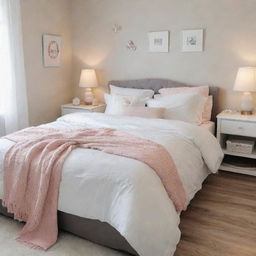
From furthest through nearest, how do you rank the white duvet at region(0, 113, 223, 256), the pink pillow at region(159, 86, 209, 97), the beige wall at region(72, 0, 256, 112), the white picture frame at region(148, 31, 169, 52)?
the white picture frame at region(148, 31, 169, 52) < the pink pillow at region(159, 86, 209, 97) < the beige wall at region(72, 0, 256, 112) < the white duvet at region(0, 113, 223, 256)

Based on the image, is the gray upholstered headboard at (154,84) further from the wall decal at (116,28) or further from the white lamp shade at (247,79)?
the wall decal at (116,28)

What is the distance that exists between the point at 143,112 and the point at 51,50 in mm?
1864

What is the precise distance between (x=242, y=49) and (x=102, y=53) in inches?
79.4

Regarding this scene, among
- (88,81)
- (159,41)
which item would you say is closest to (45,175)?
(88,81)

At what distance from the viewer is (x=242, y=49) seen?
3.57m

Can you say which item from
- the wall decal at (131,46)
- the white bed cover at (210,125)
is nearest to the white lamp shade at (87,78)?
the wall decal at (131,46)

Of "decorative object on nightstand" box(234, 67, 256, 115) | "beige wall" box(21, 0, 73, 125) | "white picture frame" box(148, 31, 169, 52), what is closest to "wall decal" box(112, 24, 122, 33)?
"white picture frame" box(148, 31, 169, 52)

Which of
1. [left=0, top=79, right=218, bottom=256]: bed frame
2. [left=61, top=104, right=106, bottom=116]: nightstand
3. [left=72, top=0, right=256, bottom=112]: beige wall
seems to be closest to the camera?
[left=0, top=79, right=218, bottom=256]: bed frame

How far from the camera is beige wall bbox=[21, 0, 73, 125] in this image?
13.1 feet

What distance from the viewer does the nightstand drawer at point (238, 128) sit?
3303 millimetres

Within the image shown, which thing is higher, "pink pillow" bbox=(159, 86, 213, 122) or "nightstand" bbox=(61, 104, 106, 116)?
"pink pillow" bbox=(159, 86, 213, 122)

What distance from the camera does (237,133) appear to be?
3396 mm

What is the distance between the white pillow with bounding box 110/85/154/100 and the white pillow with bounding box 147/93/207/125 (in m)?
0.41

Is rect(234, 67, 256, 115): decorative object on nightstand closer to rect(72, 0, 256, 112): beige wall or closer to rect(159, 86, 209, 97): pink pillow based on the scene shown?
rect(72, 0, 256, 112): beige wall
